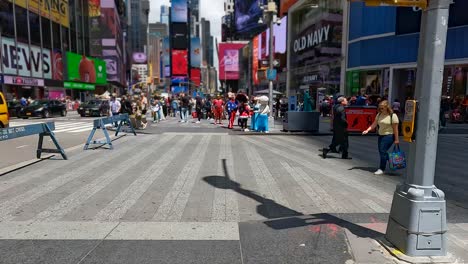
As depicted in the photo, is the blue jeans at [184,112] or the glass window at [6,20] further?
the glass window at [6,20]

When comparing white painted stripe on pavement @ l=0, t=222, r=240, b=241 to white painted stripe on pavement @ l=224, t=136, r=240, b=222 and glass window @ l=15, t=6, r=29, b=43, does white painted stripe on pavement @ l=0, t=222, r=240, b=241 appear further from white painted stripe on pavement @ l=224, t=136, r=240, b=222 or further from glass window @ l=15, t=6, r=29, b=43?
glass window @ l=15, t=6, r=29, b=43

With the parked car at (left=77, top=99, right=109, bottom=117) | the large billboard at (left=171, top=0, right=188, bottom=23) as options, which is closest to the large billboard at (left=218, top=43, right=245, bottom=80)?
the large billboard at (left=171, top=0, right=188, bottom=23)

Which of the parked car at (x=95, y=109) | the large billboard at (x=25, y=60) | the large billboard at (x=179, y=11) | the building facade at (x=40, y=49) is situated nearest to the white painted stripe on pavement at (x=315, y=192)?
the parked car at (x=95, y=109)

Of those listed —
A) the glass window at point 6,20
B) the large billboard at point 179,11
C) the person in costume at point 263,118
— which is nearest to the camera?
the person in costume at point 263,118

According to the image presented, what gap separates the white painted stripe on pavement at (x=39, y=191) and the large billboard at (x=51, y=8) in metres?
41.6

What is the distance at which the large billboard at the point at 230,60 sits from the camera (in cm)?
13025

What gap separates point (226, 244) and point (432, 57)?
297 centimetres

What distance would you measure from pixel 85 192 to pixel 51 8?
52662mm

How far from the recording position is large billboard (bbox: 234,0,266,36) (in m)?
104

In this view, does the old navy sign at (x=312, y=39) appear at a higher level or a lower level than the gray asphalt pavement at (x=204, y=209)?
higher

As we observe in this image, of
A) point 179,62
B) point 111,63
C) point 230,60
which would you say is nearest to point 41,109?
point 111,63

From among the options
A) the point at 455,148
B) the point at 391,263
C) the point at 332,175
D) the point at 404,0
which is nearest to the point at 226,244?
the point at 391,263

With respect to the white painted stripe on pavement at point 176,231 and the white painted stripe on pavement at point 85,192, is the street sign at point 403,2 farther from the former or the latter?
the white painted stripe on pavement at point 85,192

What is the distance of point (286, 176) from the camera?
781 centimetres
